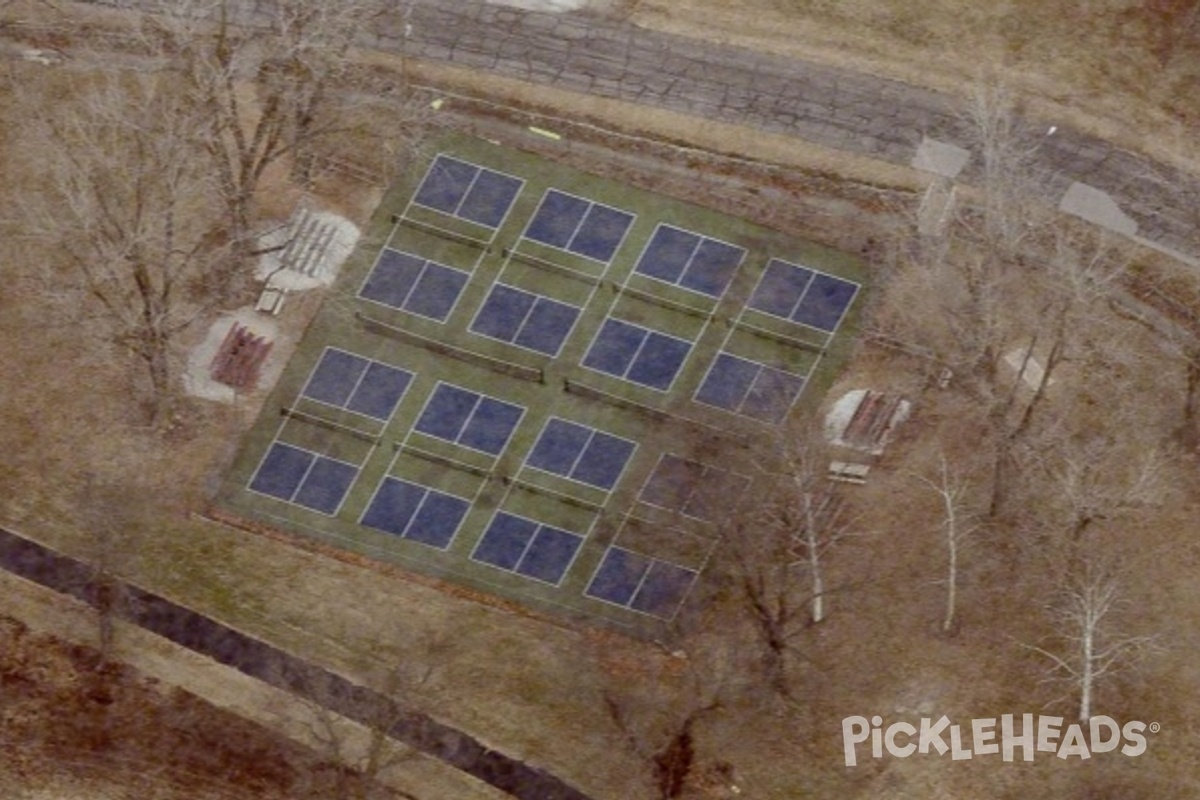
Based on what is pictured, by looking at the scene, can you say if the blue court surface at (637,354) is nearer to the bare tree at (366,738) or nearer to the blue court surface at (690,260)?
the blue court surface at (690,260)

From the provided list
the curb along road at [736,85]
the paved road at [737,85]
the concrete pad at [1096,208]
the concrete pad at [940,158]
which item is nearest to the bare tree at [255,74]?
the curb along road at [736,85]

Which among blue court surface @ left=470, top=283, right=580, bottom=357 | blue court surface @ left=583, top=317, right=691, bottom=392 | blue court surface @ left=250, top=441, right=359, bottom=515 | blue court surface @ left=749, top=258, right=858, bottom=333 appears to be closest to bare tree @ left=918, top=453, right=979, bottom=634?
blue court surface @ left=749, top=258, right=858, bottom=333

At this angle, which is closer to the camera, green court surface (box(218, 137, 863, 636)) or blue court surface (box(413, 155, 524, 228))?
green court surface (box(218, 137, 863, 636))

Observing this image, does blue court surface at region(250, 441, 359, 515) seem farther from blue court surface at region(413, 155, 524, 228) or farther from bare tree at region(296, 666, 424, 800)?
blue court surface at region(413, 155, 524, 228)

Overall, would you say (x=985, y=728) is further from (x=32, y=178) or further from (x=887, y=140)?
(x=32, y=178)

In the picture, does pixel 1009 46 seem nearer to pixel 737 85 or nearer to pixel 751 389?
pixel 737 85

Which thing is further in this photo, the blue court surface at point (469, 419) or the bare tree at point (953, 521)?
the blue court surface at point (469, 419)
